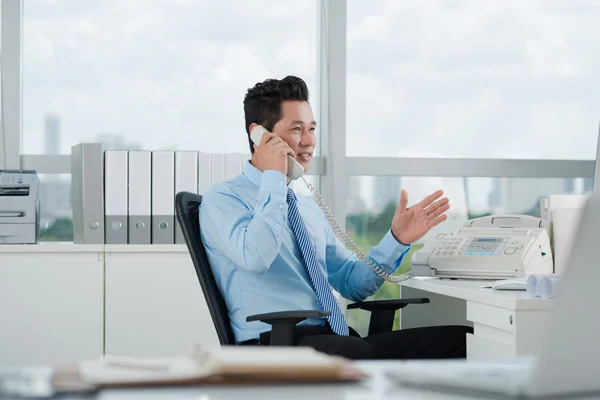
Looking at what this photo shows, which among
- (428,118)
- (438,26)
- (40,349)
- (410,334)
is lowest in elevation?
(40,349)

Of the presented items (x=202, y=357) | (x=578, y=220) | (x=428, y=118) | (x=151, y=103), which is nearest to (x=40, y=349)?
(x=151, y=103)

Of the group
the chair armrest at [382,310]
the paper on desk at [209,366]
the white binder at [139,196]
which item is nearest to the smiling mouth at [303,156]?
the chair armrest at [382,310]

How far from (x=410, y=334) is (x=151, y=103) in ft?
6.30

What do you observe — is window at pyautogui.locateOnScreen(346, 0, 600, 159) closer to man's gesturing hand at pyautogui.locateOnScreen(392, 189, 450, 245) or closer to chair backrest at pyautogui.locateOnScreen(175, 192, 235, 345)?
man's gesturing hand at pyautogui.locateOnScreen(392, 189, 450, 245)

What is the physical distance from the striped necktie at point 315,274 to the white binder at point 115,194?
105cm

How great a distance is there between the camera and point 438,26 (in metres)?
3.91

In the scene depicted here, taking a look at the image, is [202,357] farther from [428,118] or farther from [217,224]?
[428,118]

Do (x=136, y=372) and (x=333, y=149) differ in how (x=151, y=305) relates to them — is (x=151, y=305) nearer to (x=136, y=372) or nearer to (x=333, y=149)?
(x=333, y=149)

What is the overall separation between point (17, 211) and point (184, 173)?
0.70m

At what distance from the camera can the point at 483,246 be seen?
8.07 ft

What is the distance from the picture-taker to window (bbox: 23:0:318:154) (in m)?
3.65

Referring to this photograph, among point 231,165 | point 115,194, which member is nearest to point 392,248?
point 231,165

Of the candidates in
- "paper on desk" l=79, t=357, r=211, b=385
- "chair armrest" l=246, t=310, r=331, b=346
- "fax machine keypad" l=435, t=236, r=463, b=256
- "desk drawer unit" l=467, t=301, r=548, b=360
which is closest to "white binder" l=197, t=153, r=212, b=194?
"fax machine keypad" l=435, t=236, r=463, b=256

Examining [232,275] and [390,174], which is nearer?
[232,275]
